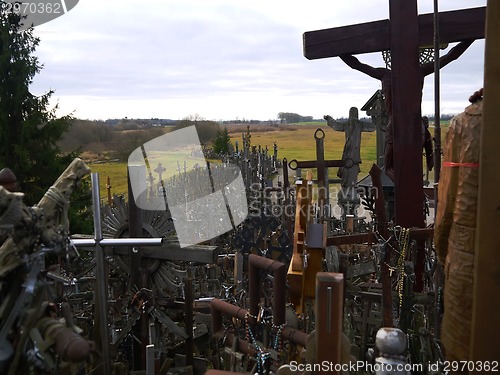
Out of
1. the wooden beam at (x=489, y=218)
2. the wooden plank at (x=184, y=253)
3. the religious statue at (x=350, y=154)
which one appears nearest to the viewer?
the wooden beam at (x=489, y=218)

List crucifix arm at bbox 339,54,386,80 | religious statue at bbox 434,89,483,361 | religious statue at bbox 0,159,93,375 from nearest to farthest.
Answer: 1. religious statue at bbox 0,159,93,375
2. religious statue at bbox 434,89,483,361
3. crucifix arm at bbox 339,54,386,80

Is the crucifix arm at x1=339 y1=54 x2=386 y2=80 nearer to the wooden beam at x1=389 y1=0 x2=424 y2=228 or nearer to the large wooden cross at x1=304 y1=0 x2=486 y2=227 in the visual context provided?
the large wooden cross at x1=304 y1=0 x2=486 y2=227

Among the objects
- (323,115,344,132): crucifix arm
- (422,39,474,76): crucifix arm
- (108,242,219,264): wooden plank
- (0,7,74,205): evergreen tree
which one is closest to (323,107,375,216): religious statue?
(323,115,344,132): crucifix arm

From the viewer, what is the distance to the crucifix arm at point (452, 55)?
4777 millimetres

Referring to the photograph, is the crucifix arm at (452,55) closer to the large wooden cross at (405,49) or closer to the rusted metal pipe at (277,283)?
the large wooden cross at (405,49)

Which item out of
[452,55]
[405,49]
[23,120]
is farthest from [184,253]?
[23,120]

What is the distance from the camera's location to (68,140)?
1315 centimetres

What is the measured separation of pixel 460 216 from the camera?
2367 mm

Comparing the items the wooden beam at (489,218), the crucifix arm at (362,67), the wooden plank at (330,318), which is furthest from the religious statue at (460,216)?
the crucifix arm at (362,67)

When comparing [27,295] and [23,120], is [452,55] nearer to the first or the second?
[27,295]

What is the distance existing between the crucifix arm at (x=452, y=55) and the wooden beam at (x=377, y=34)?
105mm

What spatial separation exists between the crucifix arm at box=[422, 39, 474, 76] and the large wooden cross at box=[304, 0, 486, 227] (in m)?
0.11

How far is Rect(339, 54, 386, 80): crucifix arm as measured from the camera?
5.01 m

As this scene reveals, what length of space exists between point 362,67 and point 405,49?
51cm
